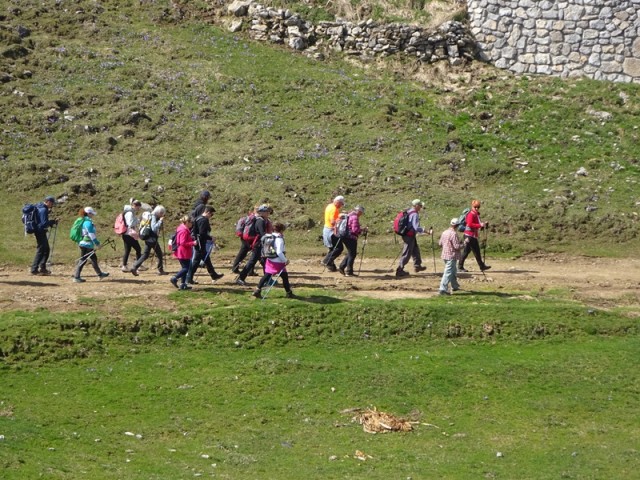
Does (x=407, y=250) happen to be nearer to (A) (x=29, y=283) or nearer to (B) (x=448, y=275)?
(B) (x=448, y=275)

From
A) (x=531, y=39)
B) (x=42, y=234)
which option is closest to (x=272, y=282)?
(x=42, y=234)

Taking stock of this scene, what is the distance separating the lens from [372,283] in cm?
2731

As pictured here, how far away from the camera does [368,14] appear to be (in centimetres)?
4378

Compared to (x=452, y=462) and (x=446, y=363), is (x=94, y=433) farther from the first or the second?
(x=446, y=363)

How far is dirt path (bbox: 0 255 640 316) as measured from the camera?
24.5 m

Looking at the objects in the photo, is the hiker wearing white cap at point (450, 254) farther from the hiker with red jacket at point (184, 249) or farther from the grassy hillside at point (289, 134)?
the grassy hillside at point (289, 134)

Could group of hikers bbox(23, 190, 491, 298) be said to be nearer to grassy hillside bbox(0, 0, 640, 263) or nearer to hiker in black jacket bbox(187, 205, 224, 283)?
hiker in black jacket bbox(187, 205, 224, 283)

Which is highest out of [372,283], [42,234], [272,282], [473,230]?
[473,230]

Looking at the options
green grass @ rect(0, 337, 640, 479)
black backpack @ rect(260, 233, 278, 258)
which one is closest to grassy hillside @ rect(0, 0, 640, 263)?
black backpack @ rect(260, 233, 278, 258)

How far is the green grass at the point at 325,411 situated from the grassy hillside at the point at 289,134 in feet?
33.4

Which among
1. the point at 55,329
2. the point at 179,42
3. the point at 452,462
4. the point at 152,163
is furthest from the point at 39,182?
the point at 452,462

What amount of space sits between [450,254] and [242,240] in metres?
5.41

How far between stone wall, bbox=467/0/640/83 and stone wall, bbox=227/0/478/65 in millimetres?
2432

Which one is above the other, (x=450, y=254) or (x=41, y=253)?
(x=450, y=254)
